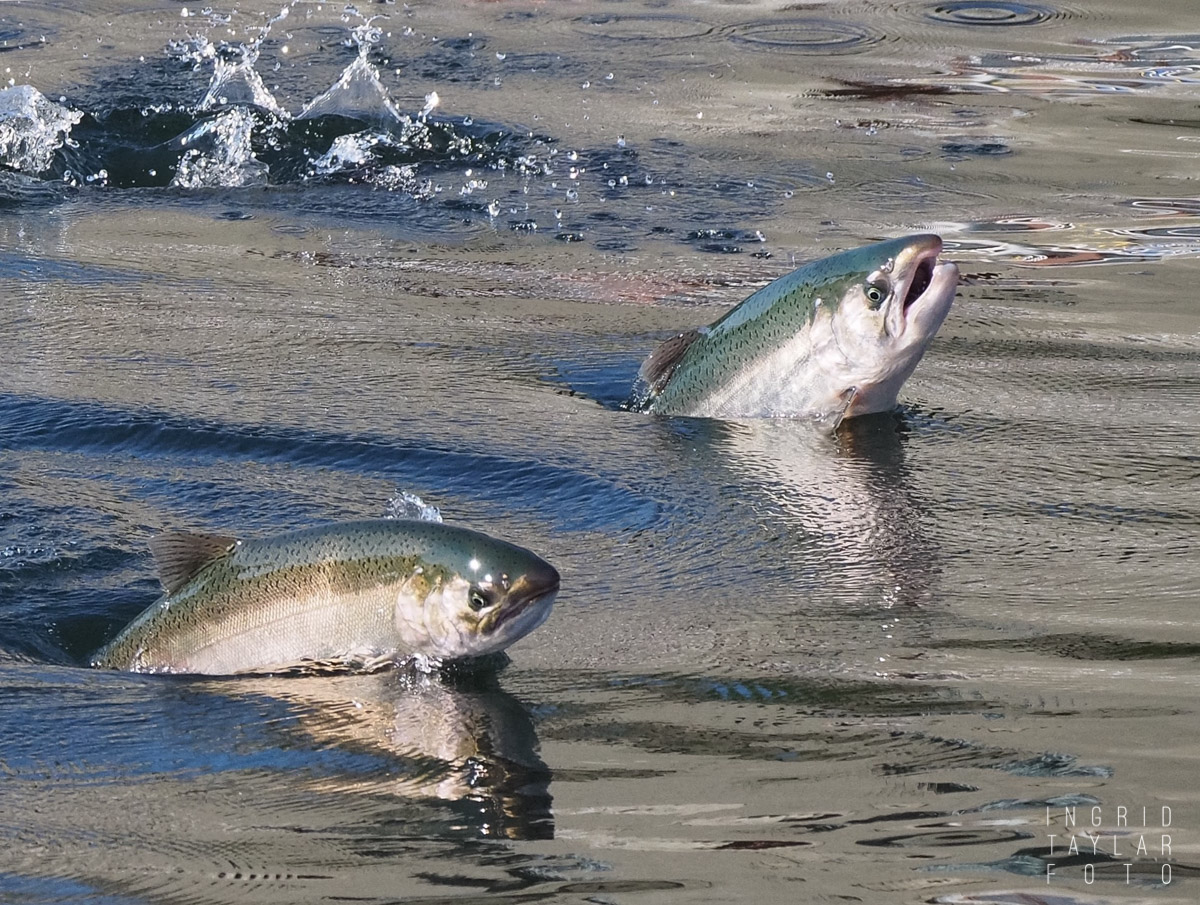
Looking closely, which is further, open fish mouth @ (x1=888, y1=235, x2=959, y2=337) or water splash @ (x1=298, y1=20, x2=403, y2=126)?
water splash @ (x1=298, y1=20, x2=403, y2=126)

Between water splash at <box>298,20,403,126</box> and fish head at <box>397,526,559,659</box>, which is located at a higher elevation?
water splash at <box>298,20,403,126</box>

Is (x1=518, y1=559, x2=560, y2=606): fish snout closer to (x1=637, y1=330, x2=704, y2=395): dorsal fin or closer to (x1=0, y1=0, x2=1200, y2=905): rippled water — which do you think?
(x1=0, y1=0, x2=1200, y2=905): rippled water

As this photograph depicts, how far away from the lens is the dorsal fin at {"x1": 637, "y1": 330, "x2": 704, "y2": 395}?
6023mm

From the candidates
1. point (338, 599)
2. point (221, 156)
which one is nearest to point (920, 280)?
point (338, 599)

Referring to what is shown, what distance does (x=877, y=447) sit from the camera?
5.81 metres

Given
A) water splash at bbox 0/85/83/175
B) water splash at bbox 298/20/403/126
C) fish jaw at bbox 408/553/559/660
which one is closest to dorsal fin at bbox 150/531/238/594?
fish jaw at bbox 408/553/559/660

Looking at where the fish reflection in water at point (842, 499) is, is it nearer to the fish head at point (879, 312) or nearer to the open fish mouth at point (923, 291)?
the fish head at point (879, 312)

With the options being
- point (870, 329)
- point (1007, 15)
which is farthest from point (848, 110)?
point (870, 329)

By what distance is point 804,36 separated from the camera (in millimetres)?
14273

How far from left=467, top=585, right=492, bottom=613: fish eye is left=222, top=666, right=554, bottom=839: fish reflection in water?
23cm

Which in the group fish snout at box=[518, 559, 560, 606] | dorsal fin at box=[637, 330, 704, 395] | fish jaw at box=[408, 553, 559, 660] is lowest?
fish jaw at box=[408, 553, 559, 660]

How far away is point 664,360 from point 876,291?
0.80 m

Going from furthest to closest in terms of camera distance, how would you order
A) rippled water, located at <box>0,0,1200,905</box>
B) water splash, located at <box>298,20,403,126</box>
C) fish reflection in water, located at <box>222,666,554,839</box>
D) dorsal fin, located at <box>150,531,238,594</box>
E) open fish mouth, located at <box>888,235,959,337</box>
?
water splash, located at <box>298,20,403,126</box> → open fish mouth, located at <box>888,235,959,337</box> → dorsal fin, located at <box>150,531,238,594</box> → fish reflection in water, located at <box>222,666,554,839</box> → rippled water, located at <box>0,0,1200,905</box>

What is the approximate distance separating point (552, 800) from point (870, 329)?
272 centimetres
